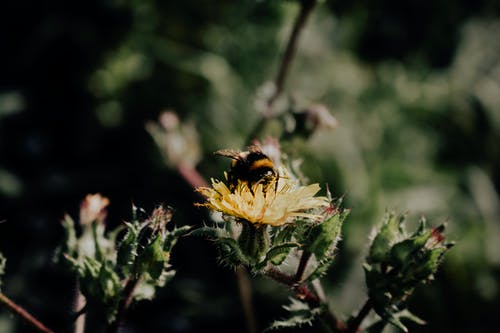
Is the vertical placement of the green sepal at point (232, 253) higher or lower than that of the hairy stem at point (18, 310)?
higher

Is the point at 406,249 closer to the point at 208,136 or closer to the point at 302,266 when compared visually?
the point at 302,266

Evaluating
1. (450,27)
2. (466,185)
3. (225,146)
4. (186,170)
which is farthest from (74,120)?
(450,27)

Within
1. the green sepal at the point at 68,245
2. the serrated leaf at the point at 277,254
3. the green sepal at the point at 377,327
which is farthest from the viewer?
the green sepal at the point at 68,245

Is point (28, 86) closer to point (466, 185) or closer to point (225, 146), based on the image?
point (225, 146)

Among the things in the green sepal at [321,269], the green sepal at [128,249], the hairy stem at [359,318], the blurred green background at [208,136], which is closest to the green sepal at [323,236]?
the green sepal at [321,269]

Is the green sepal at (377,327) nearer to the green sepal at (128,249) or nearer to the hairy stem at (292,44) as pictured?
the green sepal at (128,249)

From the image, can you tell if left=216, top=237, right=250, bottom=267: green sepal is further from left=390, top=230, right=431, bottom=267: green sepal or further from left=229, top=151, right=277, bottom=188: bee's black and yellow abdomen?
left=390, top=230, right=431, bottom=267: green sepal

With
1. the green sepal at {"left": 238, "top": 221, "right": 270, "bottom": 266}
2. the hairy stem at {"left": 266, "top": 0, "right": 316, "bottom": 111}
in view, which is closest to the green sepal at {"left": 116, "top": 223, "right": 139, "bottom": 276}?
Result: the green sepal at {"left": 238, "top": 221, "right": 270, "bottom": 266}
